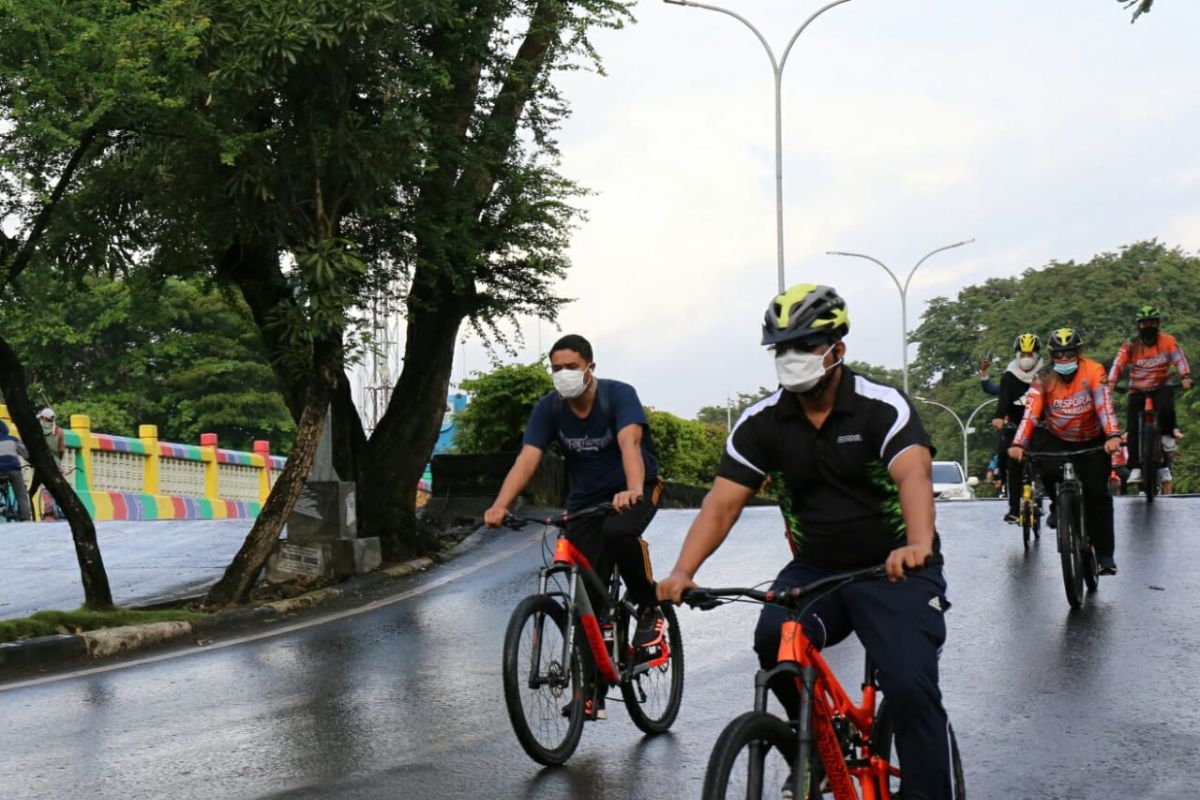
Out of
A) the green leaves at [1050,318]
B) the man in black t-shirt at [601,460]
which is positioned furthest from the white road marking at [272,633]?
the green leaves at [1050,318]

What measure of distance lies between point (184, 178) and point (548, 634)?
7.92 meters

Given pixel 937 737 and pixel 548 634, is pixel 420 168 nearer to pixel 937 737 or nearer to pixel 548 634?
pixel 548 634

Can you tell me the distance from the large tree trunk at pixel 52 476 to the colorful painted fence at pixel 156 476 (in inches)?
716

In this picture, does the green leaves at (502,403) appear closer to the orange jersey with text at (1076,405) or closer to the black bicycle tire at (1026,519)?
the black bicycle tire at (1026,519)

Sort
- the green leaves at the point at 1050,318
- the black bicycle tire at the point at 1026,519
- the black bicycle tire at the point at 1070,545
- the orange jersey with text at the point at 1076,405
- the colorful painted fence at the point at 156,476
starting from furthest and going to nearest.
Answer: the green leaves at the point at 1050,318 → the colorful painted fence at the point at 156,476 → the black bicycle tire at the point at 1026,519 → the orange jersey with text at the point at 1076,405 → the black bicycle tire at the point at 1070,545

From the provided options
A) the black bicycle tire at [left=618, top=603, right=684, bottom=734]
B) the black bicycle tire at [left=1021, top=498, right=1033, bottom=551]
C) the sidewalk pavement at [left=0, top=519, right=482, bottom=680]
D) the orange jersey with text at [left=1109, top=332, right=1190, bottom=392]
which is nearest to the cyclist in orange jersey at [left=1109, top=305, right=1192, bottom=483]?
the orange jersey with text at [left=1109, top=332, right=1190, bottom=392]

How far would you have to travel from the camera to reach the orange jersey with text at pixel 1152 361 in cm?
1551

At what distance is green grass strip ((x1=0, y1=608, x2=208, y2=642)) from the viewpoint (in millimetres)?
11188

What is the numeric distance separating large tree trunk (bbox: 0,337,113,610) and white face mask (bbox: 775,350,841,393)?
9422 mm

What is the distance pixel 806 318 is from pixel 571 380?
111 inches

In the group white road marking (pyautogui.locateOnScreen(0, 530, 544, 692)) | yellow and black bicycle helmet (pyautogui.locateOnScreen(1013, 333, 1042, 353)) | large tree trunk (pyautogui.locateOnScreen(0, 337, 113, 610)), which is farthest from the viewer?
yellow and black bicycle helmet (pyautogui.locateOnScreen(1013, 333, 1042, 353))

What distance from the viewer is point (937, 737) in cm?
452

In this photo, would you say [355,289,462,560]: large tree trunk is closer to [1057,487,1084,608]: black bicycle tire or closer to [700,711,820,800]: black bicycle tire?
[1057,487,1084,608]: black bicycle tire

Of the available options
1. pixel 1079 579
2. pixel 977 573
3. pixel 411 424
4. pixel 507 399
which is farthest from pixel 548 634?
pixel 507 399
